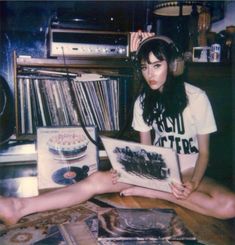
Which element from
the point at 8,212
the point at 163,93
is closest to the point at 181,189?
the point at 163,93

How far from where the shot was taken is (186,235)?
816 millimetres

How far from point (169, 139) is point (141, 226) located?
0.37 m

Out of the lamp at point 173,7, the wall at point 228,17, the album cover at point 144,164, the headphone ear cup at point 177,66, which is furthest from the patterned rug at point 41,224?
the wall at point 228,17

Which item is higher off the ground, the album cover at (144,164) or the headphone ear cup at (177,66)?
the headphone ear cup at (177,66)

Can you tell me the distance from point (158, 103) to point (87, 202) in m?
0.44

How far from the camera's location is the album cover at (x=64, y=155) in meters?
1.26

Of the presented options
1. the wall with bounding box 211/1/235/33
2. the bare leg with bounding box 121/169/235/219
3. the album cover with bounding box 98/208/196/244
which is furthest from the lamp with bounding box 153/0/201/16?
the album cover with bounding box 98/208/196/244

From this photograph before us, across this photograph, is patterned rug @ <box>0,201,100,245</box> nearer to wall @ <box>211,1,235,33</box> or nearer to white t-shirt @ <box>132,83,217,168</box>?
white t-shirt @ <box>132,83,217,168</box>

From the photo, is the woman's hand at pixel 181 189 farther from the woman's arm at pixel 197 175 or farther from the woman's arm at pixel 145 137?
the woman's arm at pixel 145 137

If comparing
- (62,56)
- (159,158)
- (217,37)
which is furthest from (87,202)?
(217,37)

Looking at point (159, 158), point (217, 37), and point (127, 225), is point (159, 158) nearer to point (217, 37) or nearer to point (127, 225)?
point (127, 225)

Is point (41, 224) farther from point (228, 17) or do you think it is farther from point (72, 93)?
point (228, 17)

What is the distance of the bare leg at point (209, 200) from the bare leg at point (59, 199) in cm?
16

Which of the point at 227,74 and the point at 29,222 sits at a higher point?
the point at 227,74
